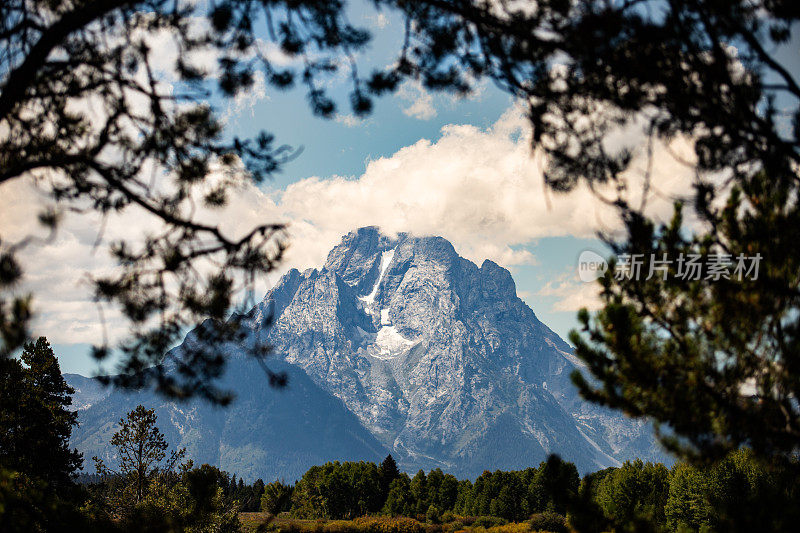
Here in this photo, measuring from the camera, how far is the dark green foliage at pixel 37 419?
2373 cm

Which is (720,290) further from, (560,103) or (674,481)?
(674,481)

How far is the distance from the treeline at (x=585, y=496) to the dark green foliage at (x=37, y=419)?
41.5 feet

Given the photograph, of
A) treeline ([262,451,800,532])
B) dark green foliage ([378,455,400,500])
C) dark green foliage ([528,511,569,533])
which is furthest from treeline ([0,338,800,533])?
dark green foliage ([378,455,400,500])

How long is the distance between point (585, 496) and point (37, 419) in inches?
1149

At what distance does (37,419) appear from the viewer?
25.9 metres

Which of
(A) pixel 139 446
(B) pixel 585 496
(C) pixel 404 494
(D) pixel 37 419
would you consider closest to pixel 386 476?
(C) pixel 404 494

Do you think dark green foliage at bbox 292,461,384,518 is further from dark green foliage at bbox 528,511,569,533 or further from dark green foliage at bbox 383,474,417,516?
dark green foliage at bbox 528,511,569,533

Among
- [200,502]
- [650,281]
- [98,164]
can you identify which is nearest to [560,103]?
[650,281]

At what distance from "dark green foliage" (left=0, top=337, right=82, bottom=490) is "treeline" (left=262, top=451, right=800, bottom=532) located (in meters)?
12.6

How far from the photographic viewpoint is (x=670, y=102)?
15.8ft

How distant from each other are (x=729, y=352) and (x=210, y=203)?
246 inches

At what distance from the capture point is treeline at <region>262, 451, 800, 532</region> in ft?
15.9

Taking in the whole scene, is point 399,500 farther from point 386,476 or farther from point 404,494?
point 386,476

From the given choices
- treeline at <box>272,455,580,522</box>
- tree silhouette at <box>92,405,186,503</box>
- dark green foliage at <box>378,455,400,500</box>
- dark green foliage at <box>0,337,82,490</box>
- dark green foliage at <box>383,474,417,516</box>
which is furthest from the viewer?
dark green foliage at <box>378,455,400,500</box>
